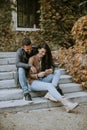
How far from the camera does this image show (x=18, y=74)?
748 centimetres

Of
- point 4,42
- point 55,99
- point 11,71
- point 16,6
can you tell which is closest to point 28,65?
point 55,99

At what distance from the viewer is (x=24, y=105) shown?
7.07m

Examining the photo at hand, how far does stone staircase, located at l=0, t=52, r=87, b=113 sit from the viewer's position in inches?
279

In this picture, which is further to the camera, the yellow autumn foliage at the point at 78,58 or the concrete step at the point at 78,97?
the yellow autumn foliage at the point at 78,58

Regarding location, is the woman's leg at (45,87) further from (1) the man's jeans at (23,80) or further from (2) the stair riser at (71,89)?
(2) the stair riser at (71,89)

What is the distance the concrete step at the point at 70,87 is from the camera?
8285 mm

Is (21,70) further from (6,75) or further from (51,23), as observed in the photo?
(51,23)

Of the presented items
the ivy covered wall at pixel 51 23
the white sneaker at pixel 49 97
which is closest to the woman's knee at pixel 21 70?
the white sneaker at pixel 49 97

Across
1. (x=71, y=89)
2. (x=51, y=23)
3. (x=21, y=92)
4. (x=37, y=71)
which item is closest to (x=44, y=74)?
(x=37, y=71)

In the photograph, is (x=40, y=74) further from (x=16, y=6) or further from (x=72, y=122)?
(x=16, y=6)

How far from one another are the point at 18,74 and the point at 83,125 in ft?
6.24

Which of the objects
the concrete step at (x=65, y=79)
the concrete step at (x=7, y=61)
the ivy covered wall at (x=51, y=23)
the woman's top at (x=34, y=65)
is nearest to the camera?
the woman's top at (x=34, y=65)

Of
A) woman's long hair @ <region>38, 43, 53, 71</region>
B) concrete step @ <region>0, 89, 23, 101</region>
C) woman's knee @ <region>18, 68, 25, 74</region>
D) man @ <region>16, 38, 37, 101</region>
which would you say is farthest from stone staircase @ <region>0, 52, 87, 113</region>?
woman's long hair @ <region>38, 43, 53, 71</region>

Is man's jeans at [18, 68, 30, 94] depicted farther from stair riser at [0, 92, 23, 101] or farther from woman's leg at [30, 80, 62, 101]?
stair riser at [0, 92, 23, 101]
